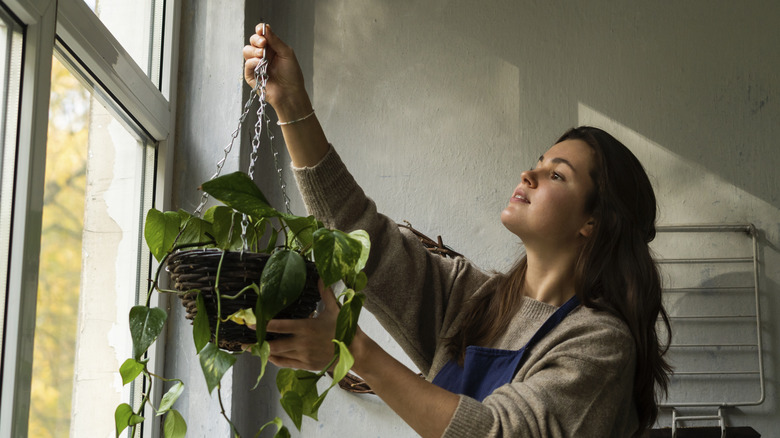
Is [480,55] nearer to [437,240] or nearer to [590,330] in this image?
[437,240]

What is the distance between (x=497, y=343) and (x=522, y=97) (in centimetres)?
95

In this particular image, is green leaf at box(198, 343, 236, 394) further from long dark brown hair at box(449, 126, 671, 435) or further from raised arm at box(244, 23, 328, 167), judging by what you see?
long dark brown hair at box(449, 126, 671, 435)

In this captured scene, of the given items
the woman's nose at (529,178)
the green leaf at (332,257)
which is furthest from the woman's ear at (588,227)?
the green leaf at (332,257)

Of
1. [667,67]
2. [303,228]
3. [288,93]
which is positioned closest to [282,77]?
[288,93]

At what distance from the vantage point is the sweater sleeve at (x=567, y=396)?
99cm

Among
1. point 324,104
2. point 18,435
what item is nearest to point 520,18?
point 324,104

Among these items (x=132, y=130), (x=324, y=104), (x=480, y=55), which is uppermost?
(x=480, y=55)

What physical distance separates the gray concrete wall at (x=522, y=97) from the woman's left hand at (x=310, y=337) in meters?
1.04

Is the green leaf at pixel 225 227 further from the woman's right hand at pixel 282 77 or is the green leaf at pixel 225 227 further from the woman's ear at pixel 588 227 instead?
the woman's ear at pixel 588 227

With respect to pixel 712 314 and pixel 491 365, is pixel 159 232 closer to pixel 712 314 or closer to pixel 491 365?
pixel 491 365

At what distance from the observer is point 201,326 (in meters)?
0.78

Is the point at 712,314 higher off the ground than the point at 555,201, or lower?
lower

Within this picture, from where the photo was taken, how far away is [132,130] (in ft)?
4.69

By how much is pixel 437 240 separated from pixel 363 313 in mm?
275
